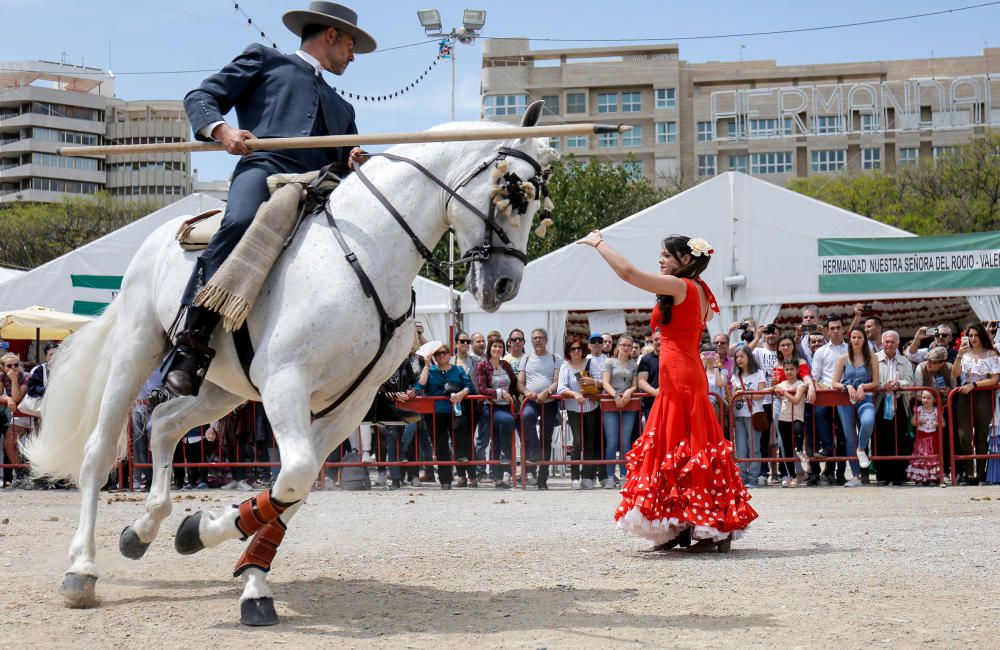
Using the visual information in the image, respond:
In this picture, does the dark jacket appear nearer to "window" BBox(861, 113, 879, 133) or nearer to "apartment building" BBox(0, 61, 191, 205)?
"window" BBox(861, 113, 879, 133)

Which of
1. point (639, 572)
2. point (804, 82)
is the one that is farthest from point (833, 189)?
point (639, 572)

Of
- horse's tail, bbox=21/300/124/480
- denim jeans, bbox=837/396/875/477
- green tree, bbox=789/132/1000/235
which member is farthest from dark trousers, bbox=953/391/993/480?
green tree, bbox=789/132/1000/235

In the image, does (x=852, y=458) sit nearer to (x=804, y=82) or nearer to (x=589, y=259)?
(x=589, y=259)

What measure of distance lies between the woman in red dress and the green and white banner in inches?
541

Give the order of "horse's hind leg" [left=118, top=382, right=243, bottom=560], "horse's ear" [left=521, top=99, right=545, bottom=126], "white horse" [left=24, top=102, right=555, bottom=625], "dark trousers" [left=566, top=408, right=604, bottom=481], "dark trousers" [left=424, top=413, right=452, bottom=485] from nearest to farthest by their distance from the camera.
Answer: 1. "white horse" [left=24, top=102, right=555, bottom=625]
2. "horse's ear" [left=521, top=99, right=545, bottom=126]
3. "horse's hind leg" [left=118, top=382, right=243, bottom=560]
4. "dark trousers" [left=566, top=408, right=604, bottom=481]
5. "dark trousers" [left=424, top=413, right=452, bottom=485]

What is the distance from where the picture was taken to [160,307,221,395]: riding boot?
20.1 feet

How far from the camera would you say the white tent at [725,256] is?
2225 centimetres

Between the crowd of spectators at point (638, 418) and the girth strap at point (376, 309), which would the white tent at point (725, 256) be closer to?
the crowd of spectators at point (638, 418)

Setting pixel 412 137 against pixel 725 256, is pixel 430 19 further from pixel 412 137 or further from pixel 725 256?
pixel 412 137

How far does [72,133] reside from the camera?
402ft

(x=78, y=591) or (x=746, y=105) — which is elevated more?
(x=746, y=105)

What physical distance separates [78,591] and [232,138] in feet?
8.65

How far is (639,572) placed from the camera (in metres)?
7.36

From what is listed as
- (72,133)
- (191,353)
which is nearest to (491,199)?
(191,353)
